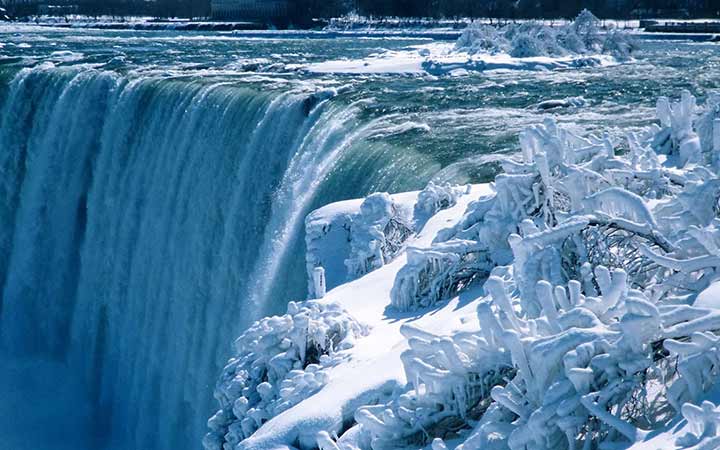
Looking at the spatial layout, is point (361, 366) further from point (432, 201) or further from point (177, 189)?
point (177, 189)

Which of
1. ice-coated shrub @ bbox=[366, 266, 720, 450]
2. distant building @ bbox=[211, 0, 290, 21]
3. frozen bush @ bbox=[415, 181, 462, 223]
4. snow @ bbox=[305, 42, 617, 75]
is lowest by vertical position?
distant building @ bbox=[211, 0, 290, 21]

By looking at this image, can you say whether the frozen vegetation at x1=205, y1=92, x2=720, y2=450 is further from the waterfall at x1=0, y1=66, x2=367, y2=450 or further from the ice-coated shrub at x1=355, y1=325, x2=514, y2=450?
the waterfall at x1=0, y1=66, x2=367, y2=450

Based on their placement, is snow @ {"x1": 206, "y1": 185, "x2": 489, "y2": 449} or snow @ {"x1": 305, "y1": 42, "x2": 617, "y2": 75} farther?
snow @ {"x1": 305, "y1": 42, "x2": 617, "y2": 75}

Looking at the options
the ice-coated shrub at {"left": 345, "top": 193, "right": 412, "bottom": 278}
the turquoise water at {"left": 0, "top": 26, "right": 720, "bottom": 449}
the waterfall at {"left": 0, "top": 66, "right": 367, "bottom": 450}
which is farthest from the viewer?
the waterfall at {"left": 0, "top": 66, "right": 367, "bottom": 450}

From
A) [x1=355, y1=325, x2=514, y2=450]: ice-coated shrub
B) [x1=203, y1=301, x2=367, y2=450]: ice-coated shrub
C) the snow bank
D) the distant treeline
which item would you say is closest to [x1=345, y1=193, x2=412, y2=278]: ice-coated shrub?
[x1=203, y1=301, x2=367, y2=450]: ice-coated shrub

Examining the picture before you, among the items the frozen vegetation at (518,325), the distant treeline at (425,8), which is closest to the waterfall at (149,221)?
the frozen vegetation at (518,325)
